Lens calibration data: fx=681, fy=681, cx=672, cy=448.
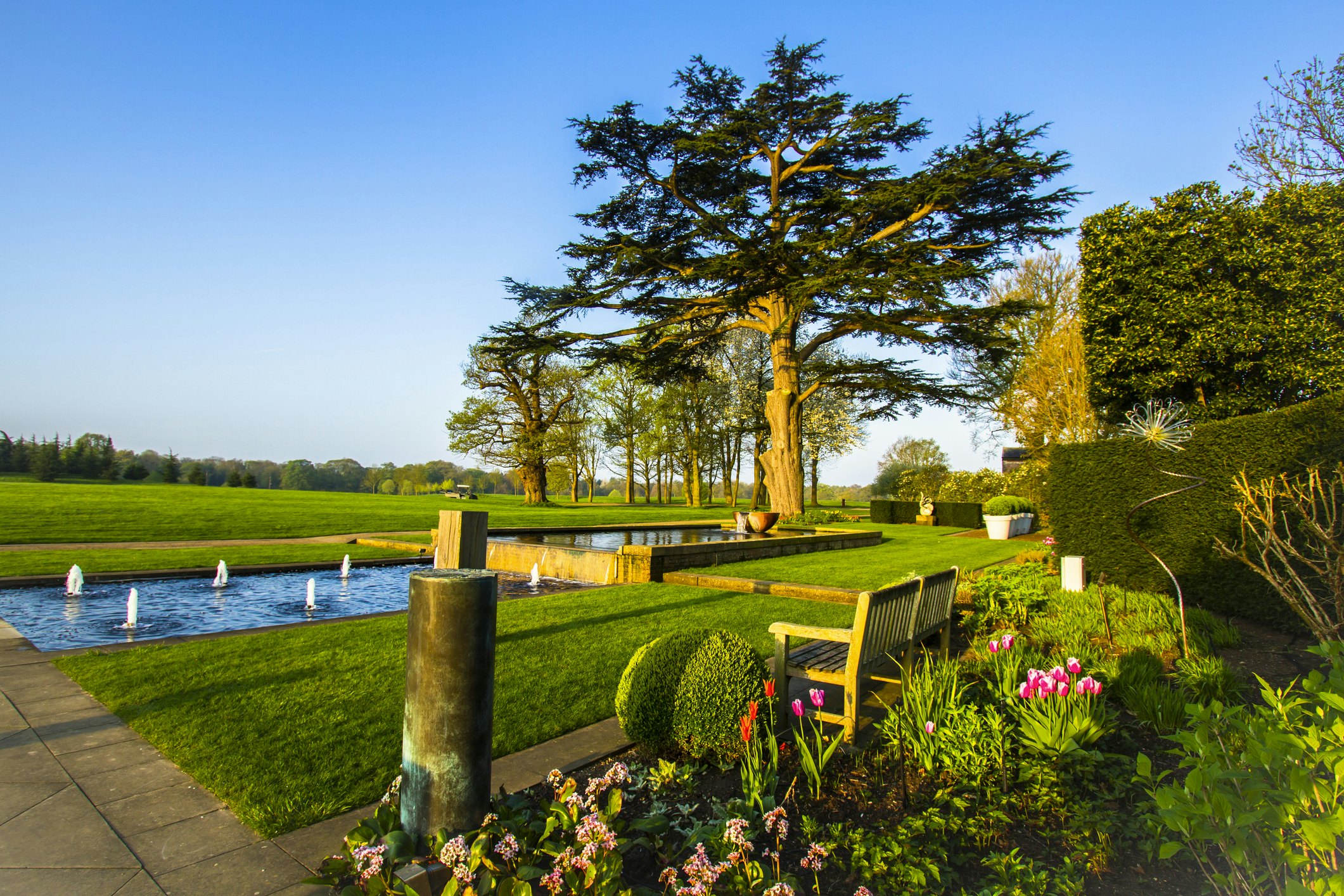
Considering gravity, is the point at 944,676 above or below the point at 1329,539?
below

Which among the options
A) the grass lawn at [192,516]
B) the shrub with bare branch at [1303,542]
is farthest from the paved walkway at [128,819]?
the grass lawn at [192,516]

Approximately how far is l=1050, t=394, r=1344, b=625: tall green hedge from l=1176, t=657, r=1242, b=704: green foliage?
2.97m

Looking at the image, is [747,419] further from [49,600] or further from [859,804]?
[859,804]

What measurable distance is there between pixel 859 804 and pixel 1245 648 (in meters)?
5.25

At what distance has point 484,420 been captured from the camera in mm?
36969

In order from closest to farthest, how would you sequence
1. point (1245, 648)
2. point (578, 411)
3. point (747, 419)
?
point (1245, 648)
point (747, 419)
point (578, 411)

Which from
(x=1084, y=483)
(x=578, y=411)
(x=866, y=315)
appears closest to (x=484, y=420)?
(x=578, y=411)

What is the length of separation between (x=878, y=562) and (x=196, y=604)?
11.3 m

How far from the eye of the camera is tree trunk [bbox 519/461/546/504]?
121 feet

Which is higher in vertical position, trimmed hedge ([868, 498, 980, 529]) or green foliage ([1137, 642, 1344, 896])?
green foliage ([1137, 642, 1344, 896])

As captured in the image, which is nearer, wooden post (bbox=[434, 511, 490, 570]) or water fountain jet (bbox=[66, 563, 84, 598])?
wooden post (bbox=[434, 511, 490, 570])

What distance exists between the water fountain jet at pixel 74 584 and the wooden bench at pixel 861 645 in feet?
29.4

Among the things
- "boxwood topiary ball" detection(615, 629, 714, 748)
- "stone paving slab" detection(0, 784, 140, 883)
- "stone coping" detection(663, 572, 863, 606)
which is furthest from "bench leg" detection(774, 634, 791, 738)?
"stone coping" detection(663, 572, 863, 606)

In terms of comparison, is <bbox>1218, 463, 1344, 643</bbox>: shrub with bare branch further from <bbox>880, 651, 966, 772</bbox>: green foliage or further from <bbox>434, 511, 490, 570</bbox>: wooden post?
<bbox>434, 511, 490, 570</bbox>: wooden post
